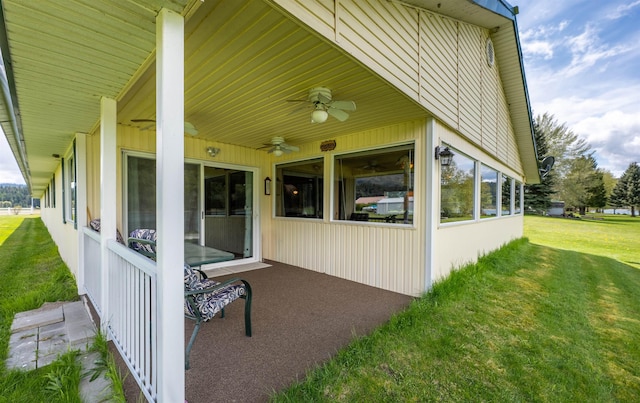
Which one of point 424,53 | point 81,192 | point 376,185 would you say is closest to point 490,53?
point 424,53

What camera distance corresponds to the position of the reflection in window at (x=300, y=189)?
5.19 meters

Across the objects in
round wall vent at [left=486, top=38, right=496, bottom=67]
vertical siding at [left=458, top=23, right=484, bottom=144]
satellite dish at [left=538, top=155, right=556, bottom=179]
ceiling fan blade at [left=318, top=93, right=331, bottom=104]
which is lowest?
ceiling fan blade at [left=318, top=93, right=331, bottom=104]

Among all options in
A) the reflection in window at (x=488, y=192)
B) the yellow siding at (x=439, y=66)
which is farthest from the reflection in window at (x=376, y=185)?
the reflection in window at (x=488, y=192)

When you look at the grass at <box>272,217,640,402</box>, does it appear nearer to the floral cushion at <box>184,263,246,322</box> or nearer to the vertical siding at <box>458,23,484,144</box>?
the floral cushion at <box>184,263,246,322</box>

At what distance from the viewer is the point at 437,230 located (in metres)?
3.92

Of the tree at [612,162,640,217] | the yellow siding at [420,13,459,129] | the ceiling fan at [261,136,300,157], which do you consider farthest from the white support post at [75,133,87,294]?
the tree at [612,162,640,217]

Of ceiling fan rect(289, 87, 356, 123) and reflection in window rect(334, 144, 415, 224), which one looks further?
reflection in window rect(334, 144, 415, 224)

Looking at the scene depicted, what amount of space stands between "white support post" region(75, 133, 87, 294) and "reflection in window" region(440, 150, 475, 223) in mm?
4986

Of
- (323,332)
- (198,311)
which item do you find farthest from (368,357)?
(198,311)

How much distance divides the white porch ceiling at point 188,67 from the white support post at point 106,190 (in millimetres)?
259

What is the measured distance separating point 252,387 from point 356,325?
1.30 metres

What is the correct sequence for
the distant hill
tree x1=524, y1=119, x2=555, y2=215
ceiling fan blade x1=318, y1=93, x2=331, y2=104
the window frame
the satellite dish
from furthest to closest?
1. the distant hill
2. tree x1=524, y1=119, x2=555, y2=215
3. the satellite dish
4. the window frame
5. ceiling fan blade x1=318, y1=93, x2=331, y2=104

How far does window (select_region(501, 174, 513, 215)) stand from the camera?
8.05 m

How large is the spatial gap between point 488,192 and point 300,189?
4.63 meters
